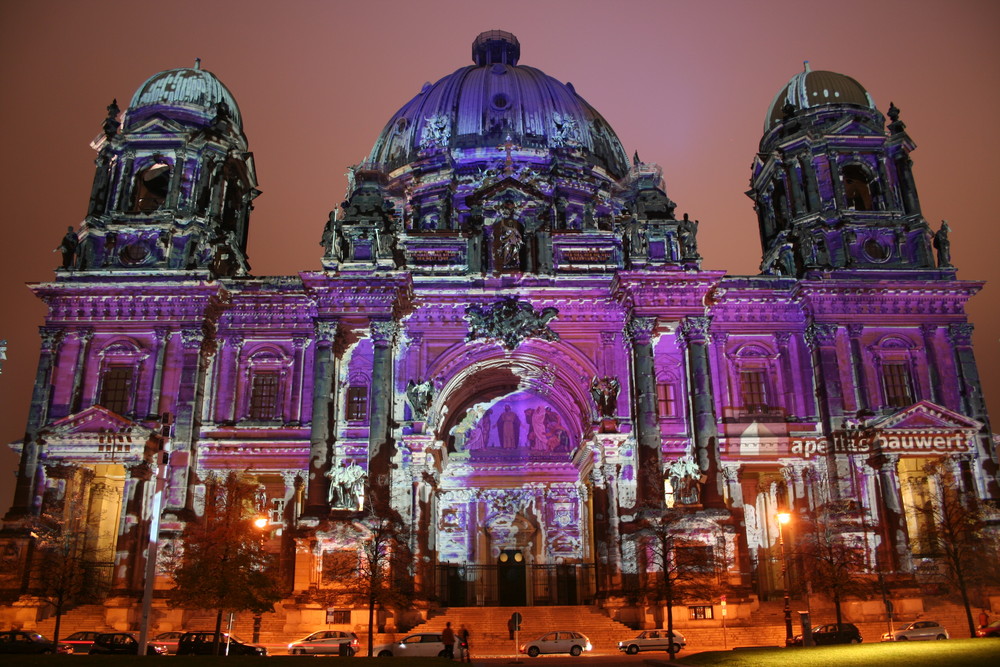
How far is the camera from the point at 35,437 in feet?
134

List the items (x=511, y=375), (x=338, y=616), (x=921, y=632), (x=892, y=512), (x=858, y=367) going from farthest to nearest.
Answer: (x=511, y=375) → (x=858, y=367) → (x=892, y=512) → (x=338, y=616) → (x=921, y=632)

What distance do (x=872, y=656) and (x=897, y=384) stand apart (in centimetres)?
2635

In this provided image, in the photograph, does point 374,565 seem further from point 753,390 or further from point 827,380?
point 827,380

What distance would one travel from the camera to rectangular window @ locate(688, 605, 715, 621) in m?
36.8

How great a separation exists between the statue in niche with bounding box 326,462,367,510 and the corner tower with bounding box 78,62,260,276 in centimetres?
1312

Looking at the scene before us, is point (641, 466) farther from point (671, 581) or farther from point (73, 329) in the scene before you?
point (73, 329)

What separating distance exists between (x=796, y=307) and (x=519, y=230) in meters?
14.6

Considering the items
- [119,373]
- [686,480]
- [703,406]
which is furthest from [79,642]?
[703,406]

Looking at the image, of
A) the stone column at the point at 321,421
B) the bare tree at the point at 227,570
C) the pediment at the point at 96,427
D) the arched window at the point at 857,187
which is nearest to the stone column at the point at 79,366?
the pediment at the point at 96,427

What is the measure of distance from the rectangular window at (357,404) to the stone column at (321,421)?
5.73 feet

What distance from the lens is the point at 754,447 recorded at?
4266 centimetres

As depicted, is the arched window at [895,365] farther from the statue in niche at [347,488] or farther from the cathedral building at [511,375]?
the statue in niche at [347,488]

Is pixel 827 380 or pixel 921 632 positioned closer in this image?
pixel 921 632

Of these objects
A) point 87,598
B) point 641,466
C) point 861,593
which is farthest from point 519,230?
point 87,598
